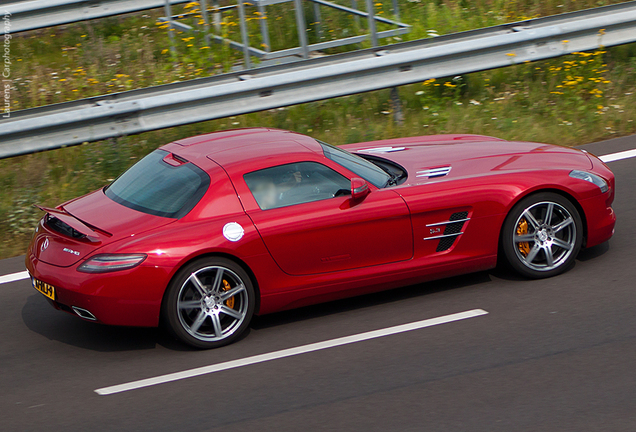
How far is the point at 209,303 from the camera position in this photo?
525 cm

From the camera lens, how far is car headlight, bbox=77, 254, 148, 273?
505cm

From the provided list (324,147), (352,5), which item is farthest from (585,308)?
(352,5)

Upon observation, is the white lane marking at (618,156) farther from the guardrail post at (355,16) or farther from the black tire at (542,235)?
the guardrail post at (355,16)

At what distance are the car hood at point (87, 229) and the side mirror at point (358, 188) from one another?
1260 millimetres

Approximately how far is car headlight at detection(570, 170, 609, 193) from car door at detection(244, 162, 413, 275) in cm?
146

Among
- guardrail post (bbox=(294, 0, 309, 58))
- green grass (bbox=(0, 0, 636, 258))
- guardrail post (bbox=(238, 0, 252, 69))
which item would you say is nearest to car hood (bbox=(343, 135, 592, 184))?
green grass (bbox=(0, 0, 636, 258))

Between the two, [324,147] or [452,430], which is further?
[324,147]

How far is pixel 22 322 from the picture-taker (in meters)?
5.98

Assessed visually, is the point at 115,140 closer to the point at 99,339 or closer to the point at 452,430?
the point at 99,339

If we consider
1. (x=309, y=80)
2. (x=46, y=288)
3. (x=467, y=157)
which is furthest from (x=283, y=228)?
(x=309, y=80)

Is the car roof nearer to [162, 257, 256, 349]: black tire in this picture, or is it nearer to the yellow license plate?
[162, 257, 256, 349]: black tire

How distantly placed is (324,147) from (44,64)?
747 cm

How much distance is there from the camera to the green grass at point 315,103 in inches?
341

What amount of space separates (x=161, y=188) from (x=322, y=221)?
1.18m
